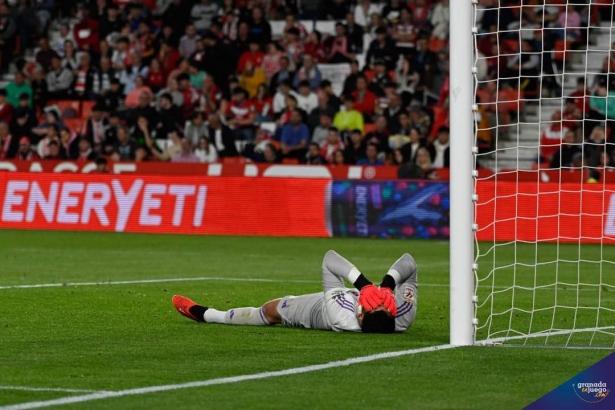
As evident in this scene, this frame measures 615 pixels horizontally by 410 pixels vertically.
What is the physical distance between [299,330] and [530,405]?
3675 millimetres

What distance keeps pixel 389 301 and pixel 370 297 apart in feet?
0.65

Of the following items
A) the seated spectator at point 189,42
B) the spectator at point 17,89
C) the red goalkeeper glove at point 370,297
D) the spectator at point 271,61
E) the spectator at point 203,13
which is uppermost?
the spectator at point 203,13

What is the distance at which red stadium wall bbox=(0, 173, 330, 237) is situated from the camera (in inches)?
853

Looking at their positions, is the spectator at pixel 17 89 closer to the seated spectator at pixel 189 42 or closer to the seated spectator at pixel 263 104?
the seated spectator at pixel 189 42

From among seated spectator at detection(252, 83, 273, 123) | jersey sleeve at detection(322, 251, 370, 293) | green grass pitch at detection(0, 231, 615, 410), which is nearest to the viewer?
green grass pitch at detection(0, 231, 615, 410)

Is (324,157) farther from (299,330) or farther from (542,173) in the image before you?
(299,330)

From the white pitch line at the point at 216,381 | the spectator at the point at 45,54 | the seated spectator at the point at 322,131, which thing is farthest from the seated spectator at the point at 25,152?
the white pitch line at the point at 216,381

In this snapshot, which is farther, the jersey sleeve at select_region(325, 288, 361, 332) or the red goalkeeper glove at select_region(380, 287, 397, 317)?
the jersey sleeve at select_region(325, 288, 361, 332)

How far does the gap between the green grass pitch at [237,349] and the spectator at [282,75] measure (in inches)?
430

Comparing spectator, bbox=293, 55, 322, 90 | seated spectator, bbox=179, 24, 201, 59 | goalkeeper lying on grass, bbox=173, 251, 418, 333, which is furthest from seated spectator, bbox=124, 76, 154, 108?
goalkeeper lying on grass, bbox=173, 251, 418, 333

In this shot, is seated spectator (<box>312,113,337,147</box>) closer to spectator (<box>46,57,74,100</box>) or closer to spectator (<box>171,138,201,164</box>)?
spectator (<box>171,138,201,164</box>)

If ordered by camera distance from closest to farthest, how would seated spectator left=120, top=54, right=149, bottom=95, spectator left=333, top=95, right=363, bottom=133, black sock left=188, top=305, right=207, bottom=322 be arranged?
black sock left=188, top=305, right=207, bottom=322 → spectator left=333, top=95, right=363, bottom=133 → seated spectator left=120, top=54, right=149, bottom=95

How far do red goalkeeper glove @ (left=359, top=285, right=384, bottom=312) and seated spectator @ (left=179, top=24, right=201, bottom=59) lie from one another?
19.9m

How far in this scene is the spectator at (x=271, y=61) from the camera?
27.3m
